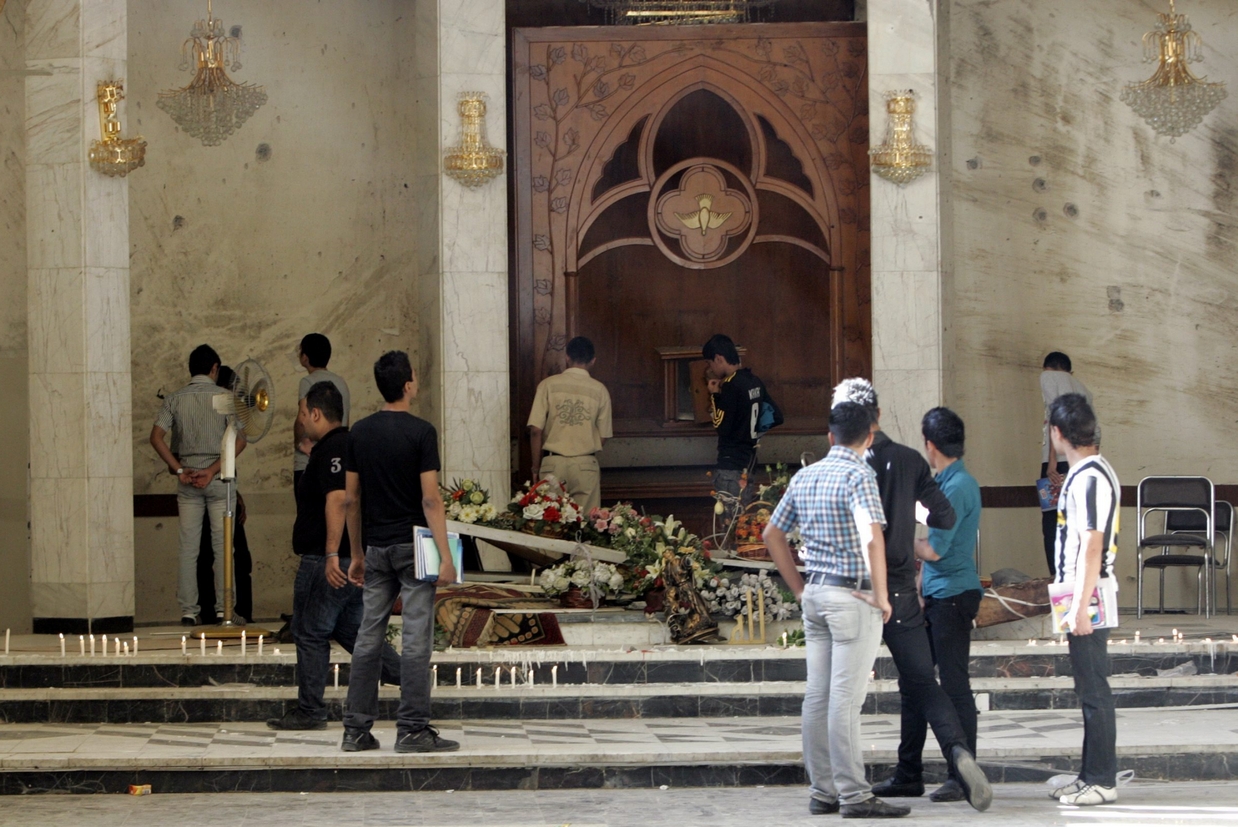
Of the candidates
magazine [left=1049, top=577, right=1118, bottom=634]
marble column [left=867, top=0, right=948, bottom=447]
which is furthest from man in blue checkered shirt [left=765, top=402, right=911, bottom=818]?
marble column [left=867, top=0, right=948, bottom=447]

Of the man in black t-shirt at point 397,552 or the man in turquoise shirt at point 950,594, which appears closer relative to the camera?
the man in turquoise shirt at point 950,594

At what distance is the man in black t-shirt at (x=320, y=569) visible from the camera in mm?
6973

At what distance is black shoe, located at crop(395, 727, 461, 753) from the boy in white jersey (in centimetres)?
246

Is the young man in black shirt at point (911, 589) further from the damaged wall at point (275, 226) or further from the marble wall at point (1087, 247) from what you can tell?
the damaged wall at point (275, 226)

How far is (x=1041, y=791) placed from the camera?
6.33m

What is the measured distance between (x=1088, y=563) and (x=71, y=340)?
622 cm

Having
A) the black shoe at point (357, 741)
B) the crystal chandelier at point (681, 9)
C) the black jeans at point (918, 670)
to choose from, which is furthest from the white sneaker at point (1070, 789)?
the crystal chandelier at point (681, 9)

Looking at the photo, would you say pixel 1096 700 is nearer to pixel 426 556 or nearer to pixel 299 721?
pixel 426 556

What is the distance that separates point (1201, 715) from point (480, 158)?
17.8ft

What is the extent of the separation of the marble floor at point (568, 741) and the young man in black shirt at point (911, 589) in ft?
2.73

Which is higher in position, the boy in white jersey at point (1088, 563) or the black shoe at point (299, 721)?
the boy in white jersey at point (1088, 563)

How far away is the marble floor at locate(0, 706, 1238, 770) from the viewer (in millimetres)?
6488

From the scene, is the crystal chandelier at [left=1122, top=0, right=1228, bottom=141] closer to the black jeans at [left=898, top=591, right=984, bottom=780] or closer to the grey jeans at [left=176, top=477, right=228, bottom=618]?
the black jeans at [left=898, top=591, right=984, bottom=780]

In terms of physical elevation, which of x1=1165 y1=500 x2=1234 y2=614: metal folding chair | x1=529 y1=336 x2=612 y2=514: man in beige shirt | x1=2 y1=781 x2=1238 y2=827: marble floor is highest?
x1=529 y1=336 x2=612 y2=514: man in beige shirt
